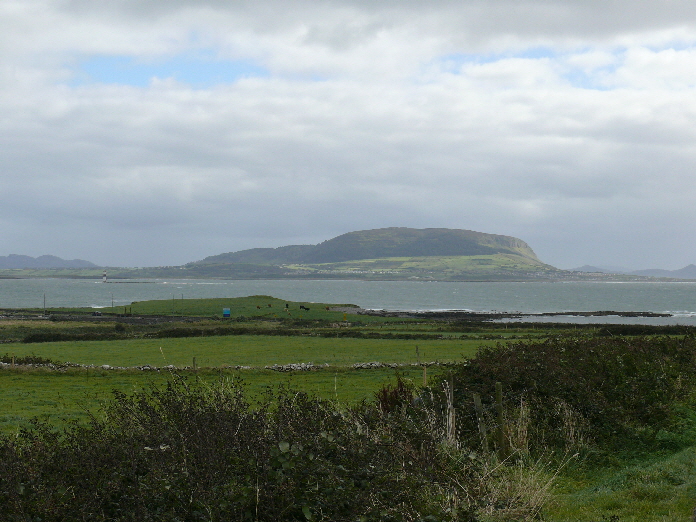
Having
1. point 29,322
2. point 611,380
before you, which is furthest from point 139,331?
point 611,380

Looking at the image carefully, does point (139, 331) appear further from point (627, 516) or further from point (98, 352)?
point (627, 516)

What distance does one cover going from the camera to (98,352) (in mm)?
50375

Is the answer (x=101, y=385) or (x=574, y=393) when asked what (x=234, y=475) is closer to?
(x=574, y=393)

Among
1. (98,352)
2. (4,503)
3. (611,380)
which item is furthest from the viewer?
(98,352)

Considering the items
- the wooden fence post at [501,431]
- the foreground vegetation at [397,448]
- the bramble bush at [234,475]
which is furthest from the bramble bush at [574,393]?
the bramble bush at [234,475]

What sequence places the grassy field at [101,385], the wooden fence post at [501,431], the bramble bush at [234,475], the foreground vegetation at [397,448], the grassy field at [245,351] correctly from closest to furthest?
1. the bramble bush at [234,475]
2. the foreground vegetation at [397,448]
3. the wooden fence post at [501,431]
4. the grassy field at [101,385]
5. the grassy field at [245,351]

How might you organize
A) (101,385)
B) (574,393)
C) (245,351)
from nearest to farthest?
(574,393) < (101,385) < (245,351)

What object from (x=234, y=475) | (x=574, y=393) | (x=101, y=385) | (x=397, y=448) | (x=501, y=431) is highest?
(x=234, y=475)

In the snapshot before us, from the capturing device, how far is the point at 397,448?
9398 mm

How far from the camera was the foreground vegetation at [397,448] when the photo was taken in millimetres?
7293

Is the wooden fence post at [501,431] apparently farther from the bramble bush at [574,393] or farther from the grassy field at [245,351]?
the grassy field at [245,351]

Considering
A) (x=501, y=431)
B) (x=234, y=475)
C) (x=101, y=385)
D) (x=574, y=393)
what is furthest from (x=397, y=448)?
(x=101, y=385)

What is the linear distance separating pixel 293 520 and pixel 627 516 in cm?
607

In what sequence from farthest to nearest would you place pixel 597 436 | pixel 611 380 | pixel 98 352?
pixel 98 352 → pixel 611 380 → pixel 597 436
